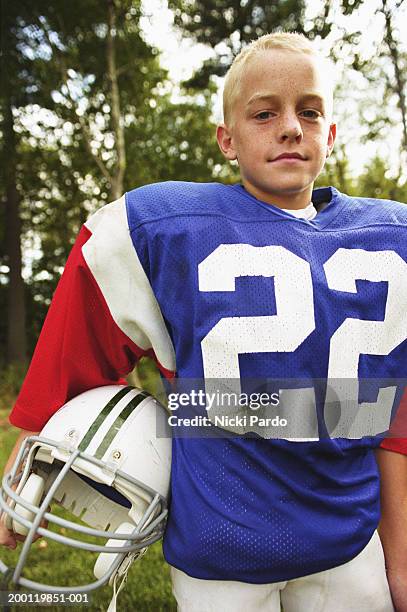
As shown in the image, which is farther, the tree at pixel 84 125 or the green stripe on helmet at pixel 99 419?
the tree at pixel 84 125

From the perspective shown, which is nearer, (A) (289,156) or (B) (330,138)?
(A) (289,156)

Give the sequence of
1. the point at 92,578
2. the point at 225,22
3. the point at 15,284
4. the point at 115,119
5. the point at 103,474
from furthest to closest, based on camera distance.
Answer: the point at 15,284 < the point at 225,22 < the point at 115,119 < the point at 92,578 < the point at 103,474

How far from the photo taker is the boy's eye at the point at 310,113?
4.79 ft

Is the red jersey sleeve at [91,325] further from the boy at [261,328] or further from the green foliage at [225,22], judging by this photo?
the green foliage at [225,22]

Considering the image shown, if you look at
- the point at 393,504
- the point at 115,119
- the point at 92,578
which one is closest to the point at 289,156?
the point at 393,504

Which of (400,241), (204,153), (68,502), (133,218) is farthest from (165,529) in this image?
(204,153)

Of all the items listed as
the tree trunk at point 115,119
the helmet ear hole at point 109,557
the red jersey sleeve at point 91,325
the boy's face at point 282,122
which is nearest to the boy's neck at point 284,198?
the boy's face at point 282,122

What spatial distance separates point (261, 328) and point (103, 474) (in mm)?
457

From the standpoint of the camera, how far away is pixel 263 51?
4.83ft

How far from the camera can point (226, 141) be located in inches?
62.2

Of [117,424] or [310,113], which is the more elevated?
[310,113]

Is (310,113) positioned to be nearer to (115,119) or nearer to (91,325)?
(91,325)

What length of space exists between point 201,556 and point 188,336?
0.47 meters

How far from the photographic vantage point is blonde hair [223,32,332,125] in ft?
4.85
